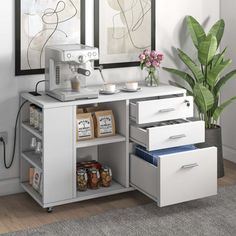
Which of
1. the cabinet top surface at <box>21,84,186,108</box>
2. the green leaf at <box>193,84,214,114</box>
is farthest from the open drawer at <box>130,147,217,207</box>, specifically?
the green leaf at <box>193,84,214,114</box>

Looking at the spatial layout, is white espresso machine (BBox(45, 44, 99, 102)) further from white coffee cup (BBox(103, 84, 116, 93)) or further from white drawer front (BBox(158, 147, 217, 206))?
white drawer front (BBox(158, 147, 217, 206))

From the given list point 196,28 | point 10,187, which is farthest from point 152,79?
point 10,187

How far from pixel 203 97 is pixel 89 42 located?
2.69 feet

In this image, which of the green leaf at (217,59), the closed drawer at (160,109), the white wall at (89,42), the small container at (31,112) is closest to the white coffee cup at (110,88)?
the closed drawer at (160,109)

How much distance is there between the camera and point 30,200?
3.96 meters

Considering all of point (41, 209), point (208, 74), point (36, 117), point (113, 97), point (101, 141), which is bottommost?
point (41, 209)

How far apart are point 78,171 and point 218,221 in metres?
0.90

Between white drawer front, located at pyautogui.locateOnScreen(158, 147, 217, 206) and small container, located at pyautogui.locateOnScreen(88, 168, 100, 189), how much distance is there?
477mm

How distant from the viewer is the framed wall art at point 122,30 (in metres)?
4.11

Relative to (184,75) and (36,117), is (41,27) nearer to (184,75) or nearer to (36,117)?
(36,117)

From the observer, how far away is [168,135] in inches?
147

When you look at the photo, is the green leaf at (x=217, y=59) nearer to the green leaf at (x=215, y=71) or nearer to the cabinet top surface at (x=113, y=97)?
the green leaf at (x=215, y=71)

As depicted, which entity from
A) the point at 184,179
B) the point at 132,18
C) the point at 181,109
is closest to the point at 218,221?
the point at 184,179

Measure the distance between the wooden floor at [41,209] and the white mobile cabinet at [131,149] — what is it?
2.8 inches
